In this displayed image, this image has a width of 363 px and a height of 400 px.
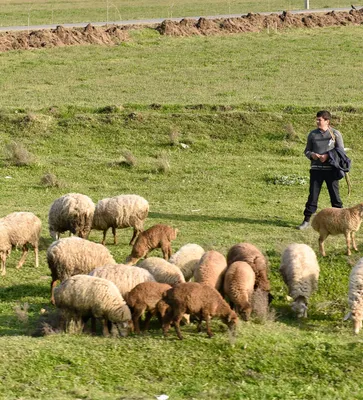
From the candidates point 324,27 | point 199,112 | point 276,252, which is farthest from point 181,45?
point 276,252

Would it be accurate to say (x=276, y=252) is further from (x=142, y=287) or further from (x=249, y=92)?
(x=249, y=92)

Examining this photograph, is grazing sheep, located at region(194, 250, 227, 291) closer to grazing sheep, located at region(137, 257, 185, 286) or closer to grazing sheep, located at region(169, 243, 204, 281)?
grazing sheep, located at region(137, 257, 185, 286)

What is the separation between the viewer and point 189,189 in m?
19.2

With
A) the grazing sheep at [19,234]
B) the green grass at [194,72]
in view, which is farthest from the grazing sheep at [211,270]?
the green grass at [194,72]

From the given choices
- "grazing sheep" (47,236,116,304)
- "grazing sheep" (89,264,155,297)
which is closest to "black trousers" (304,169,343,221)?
"grazing sheep" (47,236,116,304)

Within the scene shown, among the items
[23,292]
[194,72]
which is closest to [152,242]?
[23,292]

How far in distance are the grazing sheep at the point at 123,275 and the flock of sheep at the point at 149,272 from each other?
1cm

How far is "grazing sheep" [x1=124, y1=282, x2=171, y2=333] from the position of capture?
10670 millimetres

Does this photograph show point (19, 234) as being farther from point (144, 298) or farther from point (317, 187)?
point (317, 187)

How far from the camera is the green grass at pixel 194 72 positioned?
26.2 m

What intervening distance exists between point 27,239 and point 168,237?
217 cm

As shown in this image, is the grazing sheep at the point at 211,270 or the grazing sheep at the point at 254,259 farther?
the grazing sheep at the point at 254,259

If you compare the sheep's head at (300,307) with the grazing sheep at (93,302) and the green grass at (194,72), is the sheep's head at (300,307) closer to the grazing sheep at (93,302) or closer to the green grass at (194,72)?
the grazing sheep at (93,302)

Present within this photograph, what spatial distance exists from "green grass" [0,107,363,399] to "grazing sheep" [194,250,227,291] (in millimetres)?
834
